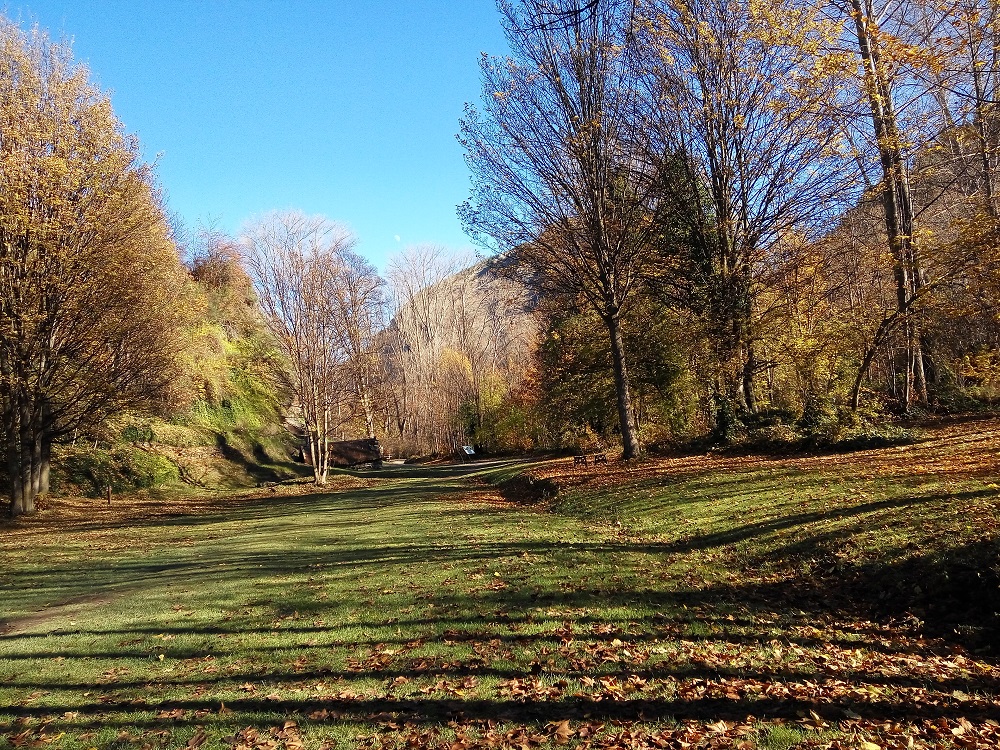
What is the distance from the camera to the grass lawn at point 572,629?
175 inches

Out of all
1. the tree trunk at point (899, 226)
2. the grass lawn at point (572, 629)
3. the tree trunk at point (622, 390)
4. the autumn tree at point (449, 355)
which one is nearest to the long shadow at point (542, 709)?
the grass lawn at point (572, 629)

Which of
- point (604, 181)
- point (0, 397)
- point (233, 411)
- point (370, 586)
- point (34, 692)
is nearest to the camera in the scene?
point (34, 692)

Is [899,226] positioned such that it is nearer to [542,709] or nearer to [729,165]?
[729,165]

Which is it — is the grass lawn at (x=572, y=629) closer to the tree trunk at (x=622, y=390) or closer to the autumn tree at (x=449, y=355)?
the tree trunk at (x=622, y=390)

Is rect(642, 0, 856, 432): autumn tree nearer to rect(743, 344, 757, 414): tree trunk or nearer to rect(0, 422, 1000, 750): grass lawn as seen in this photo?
rect(743, 344, 757, 414): tree trunk

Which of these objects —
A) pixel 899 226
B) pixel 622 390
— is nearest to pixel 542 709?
pixel 622 390

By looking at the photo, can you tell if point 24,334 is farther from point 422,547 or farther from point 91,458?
point 422,547

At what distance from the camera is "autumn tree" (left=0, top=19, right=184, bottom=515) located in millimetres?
17031

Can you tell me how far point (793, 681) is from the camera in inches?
195

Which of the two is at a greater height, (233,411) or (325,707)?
(233,411)

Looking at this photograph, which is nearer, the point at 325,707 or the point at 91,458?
the point at 325,707

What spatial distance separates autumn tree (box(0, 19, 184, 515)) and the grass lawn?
7.15 m

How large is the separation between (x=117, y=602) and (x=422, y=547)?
5.05 meters

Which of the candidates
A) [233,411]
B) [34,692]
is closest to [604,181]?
[34,692]
